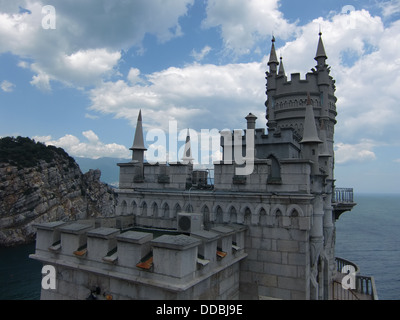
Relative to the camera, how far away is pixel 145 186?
1102 cm

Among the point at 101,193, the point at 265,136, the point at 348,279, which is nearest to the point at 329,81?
the point at 265,136

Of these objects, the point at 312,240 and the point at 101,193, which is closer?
the point at 312,240

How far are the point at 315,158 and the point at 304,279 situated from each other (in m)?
4.21

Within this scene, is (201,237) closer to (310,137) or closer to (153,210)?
(153,210)

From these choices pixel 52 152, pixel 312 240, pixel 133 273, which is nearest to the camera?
pixel 133 273

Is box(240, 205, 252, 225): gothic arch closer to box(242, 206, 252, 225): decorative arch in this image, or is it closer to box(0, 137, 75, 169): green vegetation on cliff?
box(242, 206, 252, 225): decorative arch

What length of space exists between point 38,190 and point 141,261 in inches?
2549

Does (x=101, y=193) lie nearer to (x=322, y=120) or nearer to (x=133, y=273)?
(x=322, y=120)

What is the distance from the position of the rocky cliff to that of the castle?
53050 mm

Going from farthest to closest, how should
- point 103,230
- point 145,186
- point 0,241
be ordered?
point 0,241
point 145,186
point 103,230

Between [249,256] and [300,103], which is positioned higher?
[300,103]

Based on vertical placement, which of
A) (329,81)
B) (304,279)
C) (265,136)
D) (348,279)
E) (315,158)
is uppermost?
(329,81)

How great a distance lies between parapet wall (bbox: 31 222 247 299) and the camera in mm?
5711

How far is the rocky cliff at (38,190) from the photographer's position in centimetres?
5650
